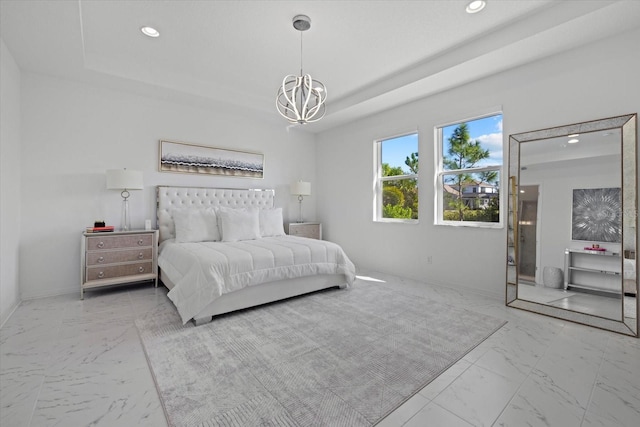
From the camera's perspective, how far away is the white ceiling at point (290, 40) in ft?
8.48

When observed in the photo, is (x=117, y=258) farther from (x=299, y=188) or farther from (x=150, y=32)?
(x=299, y=188)

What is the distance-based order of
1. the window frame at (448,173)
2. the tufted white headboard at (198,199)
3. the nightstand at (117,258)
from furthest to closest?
the tufted white headboard at (198,199), the window frame at (448,173), the nightstand at (117,258)

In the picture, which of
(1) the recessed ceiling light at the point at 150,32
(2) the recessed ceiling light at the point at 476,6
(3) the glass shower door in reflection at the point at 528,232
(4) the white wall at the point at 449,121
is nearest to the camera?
(2) the recessed ceiling light at the point at 476,6

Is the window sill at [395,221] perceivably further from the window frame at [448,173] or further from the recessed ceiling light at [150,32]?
the recessed ceiling light at [150,32]

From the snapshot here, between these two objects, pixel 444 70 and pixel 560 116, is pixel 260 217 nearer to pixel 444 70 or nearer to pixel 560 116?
pixel 444 70

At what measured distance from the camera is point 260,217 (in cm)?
462

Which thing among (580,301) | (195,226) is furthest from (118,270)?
(580,301)

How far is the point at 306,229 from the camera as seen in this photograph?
5738mm

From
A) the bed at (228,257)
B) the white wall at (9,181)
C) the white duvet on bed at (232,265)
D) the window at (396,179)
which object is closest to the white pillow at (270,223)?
the bed at (228,257)

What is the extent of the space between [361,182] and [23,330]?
4.67 meters

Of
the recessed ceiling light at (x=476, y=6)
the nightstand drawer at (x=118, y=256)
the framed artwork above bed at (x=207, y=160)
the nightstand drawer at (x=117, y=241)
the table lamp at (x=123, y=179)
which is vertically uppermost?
the recessed ceiling light at (x=476, y=6)

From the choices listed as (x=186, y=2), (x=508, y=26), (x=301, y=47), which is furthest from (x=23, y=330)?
(x=508, y=26)

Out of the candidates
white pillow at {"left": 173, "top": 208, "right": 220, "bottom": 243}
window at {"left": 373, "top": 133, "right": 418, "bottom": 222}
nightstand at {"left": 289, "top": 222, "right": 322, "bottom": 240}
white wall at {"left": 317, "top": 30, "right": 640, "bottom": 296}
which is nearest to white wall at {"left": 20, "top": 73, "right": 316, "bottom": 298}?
white pillow at {"left": 173, "top": 208, "right": 220, "bottom": 243}

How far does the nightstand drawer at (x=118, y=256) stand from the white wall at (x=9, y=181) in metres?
0.68
